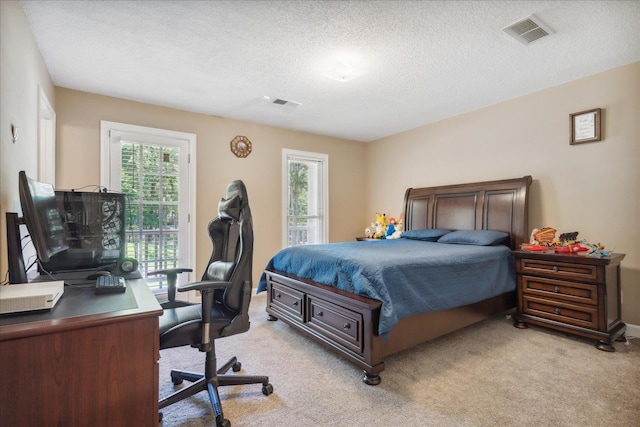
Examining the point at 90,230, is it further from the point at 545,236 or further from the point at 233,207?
the point at 545,236

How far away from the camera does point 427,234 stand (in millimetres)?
3979

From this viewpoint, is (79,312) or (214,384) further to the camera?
(214,384)

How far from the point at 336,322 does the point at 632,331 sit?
275 centimetres

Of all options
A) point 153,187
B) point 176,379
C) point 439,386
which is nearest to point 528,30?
point 439,386

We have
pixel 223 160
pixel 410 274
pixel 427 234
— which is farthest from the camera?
pixel 223 160

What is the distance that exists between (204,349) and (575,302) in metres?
3.05

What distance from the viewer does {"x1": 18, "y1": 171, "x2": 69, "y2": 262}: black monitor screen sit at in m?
1.24

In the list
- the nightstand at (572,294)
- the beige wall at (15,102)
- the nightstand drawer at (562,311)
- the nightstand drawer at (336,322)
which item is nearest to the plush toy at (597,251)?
the nightstand at (572,294)

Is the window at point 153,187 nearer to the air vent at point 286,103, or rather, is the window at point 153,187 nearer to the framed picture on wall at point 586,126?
the air vent at point 286,103

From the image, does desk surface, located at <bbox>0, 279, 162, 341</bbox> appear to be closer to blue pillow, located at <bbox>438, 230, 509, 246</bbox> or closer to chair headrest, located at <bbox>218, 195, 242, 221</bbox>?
chair headrest, located at <bbox>218, 195, 242, 221</bbox>

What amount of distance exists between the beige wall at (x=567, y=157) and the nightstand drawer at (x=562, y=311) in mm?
610

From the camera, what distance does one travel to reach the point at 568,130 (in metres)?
3.17

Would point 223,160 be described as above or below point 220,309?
above

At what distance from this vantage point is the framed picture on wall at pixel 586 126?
2953 mm
